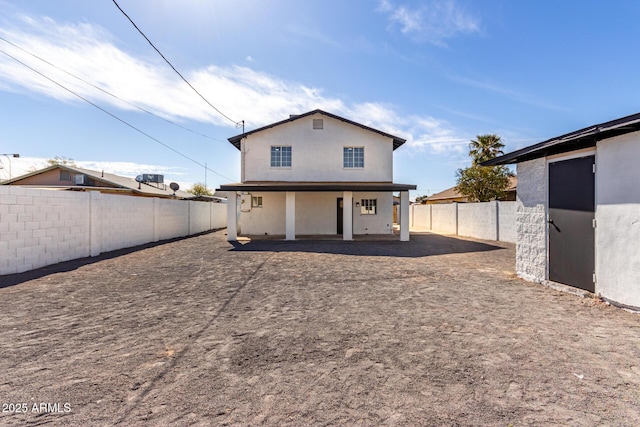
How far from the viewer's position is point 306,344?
12.5ft

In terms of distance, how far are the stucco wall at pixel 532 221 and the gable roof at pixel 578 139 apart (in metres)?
0.34

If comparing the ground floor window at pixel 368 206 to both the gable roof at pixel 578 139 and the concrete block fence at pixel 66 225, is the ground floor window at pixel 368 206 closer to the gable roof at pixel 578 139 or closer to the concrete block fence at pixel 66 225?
the gable roof at pixel 578 139

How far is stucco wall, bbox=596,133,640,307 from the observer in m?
4.83

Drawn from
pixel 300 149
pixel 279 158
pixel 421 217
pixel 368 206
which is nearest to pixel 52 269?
pixel 279 158

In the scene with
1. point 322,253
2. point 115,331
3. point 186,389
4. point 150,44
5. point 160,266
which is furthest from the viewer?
point 322,253

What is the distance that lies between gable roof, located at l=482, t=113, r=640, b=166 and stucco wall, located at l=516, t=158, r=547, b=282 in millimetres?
343

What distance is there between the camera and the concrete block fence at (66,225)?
24.4ft

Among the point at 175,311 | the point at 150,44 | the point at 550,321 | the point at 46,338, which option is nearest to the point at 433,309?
the point at 550,321

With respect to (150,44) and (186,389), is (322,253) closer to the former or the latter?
(186,389)

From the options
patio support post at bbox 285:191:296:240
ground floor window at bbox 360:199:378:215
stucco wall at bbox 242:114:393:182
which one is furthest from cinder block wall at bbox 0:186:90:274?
ground floor window at bbox 360:199:378:215

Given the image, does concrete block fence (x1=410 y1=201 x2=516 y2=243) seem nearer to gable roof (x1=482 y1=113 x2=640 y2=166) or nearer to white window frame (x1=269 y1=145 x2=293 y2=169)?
gable roof (x1=482 y1=113 x2=640 y2=166)

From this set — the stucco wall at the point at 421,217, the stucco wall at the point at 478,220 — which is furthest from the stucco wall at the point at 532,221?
the stucco wall at the point at 421,217

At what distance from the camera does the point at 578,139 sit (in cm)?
550

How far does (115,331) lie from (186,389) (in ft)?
6.99
